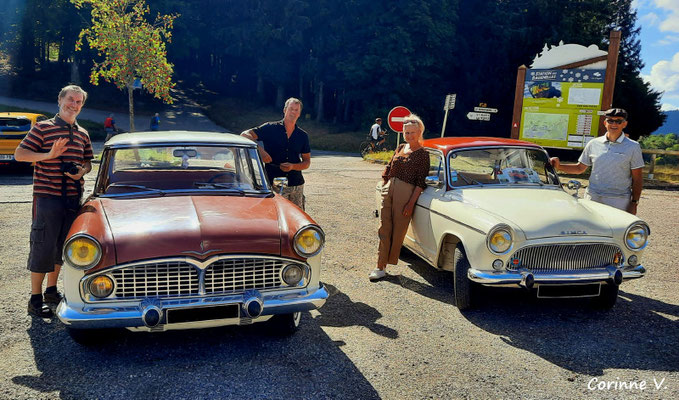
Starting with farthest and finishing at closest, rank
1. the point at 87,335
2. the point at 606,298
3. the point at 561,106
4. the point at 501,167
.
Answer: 1. the point at 561,106
2. the point at 501,167
3. the point at 606,298
4. the point at 87,335

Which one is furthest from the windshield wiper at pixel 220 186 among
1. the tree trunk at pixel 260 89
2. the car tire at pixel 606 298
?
the tree trunk at pixel 260 89

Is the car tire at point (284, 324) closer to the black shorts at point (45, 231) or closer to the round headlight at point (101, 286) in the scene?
the round headlight at point (101, 286)

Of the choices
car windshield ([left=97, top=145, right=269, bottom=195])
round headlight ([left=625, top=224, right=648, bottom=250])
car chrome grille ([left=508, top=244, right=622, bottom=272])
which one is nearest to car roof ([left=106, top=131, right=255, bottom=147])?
car windshield ([left=97, top=145, right=269, bottom=195])

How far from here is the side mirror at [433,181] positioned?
5.95m

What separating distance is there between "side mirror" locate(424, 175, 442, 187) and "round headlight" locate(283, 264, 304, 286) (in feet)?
7.70

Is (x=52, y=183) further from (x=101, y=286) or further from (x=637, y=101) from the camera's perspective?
(x=637, y=101)

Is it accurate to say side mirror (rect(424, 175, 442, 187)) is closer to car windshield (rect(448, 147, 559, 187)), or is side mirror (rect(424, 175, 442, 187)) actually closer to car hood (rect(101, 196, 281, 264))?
car windshield (rect(448, 147, 559, 187))

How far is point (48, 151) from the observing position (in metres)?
4.68

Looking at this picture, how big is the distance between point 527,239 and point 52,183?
4.10m

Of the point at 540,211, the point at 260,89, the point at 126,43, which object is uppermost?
the point at 126,43

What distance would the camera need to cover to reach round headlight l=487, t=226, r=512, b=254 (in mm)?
4840

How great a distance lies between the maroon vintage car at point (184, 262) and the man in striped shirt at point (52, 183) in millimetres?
275

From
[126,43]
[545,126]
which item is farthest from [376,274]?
[126,43]

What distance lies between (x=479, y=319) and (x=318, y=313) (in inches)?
58.5
